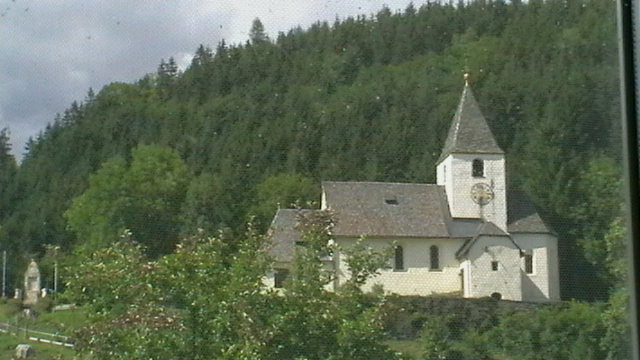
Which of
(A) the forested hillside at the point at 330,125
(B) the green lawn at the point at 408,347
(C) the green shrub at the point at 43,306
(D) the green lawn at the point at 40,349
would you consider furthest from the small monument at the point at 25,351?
(B) the green lawn at the point at 408,347

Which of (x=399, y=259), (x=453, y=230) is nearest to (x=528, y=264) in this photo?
(x=453, y=230)

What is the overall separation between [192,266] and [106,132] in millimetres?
626

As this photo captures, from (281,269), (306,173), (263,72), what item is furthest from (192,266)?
(263,72)

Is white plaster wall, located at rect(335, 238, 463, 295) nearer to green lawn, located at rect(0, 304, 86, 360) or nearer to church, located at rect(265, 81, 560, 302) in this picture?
church, located at rect(265, 81, 560, 302)

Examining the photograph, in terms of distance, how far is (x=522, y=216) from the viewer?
3.01 metres

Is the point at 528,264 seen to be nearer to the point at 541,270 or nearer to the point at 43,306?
the point at 541,270

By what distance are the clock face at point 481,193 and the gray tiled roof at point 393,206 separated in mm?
101

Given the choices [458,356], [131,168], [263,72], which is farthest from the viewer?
[263,72]

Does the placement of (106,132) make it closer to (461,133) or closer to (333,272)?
(333,272)

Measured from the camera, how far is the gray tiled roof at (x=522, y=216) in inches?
117

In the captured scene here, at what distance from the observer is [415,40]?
3252 millimetres

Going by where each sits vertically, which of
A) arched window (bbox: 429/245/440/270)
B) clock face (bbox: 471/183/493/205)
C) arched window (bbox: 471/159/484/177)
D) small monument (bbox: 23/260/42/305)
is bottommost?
small monument (bbox: 23/260/42/305)

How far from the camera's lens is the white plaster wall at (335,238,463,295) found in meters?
→ 2.87

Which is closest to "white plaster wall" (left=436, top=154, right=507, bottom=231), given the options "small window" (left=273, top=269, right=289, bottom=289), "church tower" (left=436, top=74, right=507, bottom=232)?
"church tower" (left=436, top=74, right=507, bottom=232)
